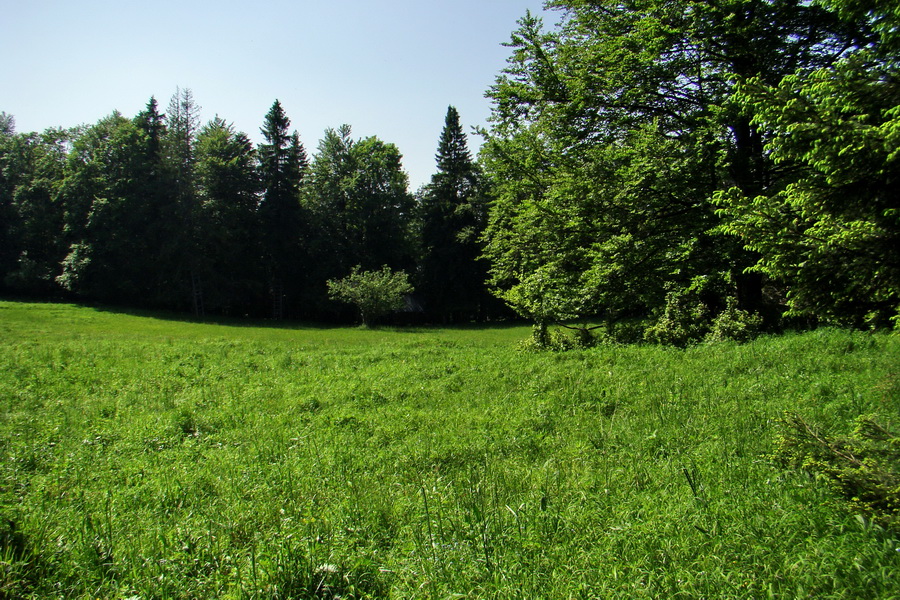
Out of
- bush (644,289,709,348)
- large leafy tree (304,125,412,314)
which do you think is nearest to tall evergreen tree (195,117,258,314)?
large leafy tree (304,125,412,314)

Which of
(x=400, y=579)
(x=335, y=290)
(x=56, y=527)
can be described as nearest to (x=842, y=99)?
(x=400, y=579)

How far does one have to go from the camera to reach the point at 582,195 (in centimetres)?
1709

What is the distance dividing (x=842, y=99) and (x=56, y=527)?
27.3ft

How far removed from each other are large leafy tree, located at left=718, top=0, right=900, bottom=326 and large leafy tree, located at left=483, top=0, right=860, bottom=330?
9010mm

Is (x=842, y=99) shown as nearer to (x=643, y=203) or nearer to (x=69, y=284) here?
(x=643, y=203)

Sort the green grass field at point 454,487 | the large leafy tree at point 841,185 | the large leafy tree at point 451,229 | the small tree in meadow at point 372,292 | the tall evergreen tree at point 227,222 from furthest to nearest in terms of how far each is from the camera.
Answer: the large leafy tree at point 451,229
the tall evergreen tree at point 227,222
the small tree in meadow at point 372,292
the large leafy tree at point 841,185
the green grass field at point 454,487

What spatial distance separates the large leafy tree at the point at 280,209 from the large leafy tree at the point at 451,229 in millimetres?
13859

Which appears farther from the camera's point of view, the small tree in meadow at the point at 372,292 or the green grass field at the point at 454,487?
the small tree in meadow at the point at 372,292

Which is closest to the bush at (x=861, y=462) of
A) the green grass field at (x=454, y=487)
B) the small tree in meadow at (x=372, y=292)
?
A: the green grass field at (x=454, y=487)

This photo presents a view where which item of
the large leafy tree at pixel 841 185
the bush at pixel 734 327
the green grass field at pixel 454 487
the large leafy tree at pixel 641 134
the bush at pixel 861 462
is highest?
the large leafy tree at pixel 641 134

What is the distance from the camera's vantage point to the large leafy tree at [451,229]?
176 ft

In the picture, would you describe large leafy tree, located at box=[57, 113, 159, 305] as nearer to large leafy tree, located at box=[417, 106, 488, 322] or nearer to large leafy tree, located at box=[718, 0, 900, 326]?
large leafy tree, located at box=[417, 106, 488, 322]

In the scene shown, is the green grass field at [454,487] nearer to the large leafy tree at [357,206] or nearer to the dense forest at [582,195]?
the dense forest at [582,195]

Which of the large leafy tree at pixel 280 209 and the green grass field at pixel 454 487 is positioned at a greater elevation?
the large leafy tree at pixel 280 209
